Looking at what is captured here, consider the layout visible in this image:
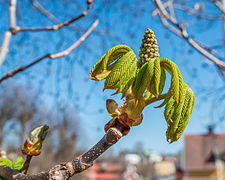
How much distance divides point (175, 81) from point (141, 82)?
0.06m

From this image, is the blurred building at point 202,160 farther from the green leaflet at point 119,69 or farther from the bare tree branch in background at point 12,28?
the green leaflet at point 119,69

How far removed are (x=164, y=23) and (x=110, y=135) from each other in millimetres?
1853

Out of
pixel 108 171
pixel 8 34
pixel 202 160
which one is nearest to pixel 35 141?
pixel 8 34

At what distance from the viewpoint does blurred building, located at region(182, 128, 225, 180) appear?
20.1 metres

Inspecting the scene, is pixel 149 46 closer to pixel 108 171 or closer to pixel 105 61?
pixel 105 61

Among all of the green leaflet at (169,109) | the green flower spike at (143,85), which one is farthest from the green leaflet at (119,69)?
the green leaflet at (169,109)

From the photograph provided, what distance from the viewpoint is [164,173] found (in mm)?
52656

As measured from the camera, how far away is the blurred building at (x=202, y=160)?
2014 centimetres

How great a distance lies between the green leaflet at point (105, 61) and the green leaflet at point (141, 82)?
0.24 feet

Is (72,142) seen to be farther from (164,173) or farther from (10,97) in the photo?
(164,173)

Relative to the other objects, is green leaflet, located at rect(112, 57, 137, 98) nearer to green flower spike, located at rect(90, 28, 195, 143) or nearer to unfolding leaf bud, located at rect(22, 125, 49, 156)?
green flower spike, located at rect(90, 28, 195, 143)

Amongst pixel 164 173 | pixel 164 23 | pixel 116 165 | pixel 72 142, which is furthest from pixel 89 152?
pixel 164 173

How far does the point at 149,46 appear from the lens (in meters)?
0.51

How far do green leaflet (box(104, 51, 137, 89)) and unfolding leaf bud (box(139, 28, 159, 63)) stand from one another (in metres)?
0.03
